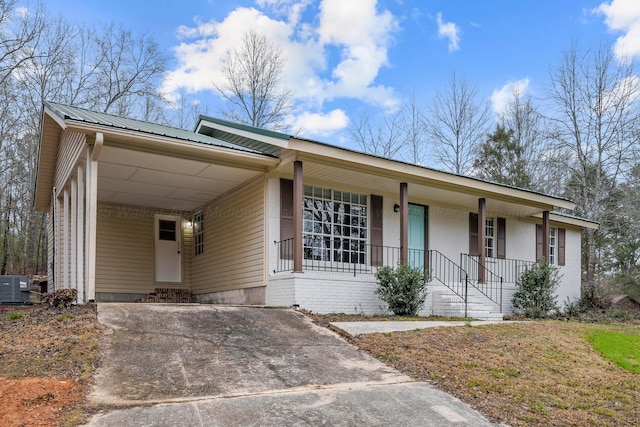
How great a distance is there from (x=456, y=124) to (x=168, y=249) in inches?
655

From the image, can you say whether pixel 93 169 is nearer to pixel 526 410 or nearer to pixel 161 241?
pixel 161 241

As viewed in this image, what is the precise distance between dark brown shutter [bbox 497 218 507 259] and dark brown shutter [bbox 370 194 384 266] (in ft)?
15.3

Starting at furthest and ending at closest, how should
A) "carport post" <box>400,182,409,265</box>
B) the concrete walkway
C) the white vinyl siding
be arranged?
"carport post" <box>400,182,409,265</box>, the white vinyl siding, the concrete walkway

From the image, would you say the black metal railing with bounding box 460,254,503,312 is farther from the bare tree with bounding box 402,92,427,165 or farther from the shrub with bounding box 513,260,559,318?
the bare tree with bounding box 402,92,427,165

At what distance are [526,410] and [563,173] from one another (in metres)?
19.9

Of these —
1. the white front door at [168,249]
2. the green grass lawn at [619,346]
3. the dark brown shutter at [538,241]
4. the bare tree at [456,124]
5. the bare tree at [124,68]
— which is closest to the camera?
the green grass lawn at [619,346]

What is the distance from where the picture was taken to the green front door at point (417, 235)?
42.3 feet

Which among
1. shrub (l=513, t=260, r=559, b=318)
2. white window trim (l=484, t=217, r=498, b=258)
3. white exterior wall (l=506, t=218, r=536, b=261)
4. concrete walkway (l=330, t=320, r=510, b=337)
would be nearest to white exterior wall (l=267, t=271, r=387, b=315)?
concrete walkway (l=330, t=320, r=510, b=337)

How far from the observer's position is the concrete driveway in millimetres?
4254

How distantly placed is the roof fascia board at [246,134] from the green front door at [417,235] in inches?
190

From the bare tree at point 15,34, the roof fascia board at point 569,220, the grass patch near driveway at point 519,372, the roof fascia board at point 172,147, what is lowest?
the grass patch near driveway at point 519,372

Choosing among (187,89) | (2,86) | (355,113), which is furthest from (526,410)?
(187,89)

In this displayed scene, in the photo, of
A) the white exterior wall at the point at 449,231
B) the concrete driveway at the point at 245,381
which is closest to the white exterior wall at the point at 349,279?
the white exterior wall at the point at 449,231

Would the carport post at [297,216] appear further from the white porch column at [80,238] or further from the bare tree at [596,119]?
the bare tree at [596,119]
